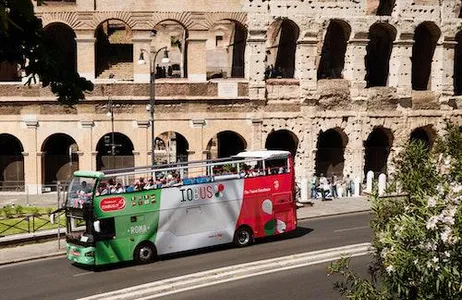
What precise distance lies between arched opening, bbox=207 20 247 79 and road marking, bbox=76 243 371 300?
22.1 metres

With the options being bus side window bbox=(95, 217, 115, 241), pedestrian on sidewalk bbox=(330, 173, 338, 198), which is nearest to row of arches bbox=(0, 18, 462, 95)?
pedestrian on sidewalk bbox=(330, 173, 338, 198)

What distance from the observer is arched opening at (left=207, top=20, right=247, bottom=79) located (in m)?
43.6

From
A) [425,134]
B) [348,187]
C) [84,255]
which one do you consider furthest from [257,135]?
[84,255]

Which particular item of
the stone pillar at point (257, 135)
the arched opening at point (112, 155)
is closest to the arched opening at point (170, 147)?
the arched opening at point (112, 155)

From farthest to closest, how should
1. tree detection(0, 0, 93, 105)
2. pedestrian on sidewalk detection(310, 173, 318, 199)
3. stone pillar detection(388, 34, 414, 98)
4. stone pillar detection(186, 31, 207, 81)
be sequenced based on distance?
stone pillar detection(388, 34, 414, 98)
pedestrian on sidewalk detection(310, 173, 318, 199)
stone pillar detection(186, 31, 207, 81)
tree detection(0, 0, 93, 105)

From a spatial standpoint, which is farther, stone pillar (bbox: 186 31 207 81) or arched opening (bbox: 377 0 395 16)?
arched opening (bbox: 377 0 395 16)

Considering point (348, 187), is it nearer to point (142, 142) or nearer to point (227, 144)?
point (227, 144)

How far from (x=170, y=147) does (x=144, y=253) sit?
26.8m

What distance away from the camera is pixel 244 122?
35.9m

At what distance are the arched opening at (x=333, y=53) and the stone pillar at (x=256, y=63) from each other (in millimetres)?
5819

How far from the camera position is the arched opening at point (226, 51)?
43.6 meters

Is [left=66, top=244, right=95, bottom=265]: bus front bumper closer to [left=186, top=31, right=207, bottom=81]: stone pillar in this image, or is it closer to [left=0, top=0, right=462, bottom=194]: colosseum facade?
[left=0, top=0, right=462, bottom=194]: colosseum facade

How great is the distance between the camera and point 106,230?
20219 mm

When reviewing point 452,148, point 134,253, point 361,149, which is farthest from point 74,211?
point 361,149
